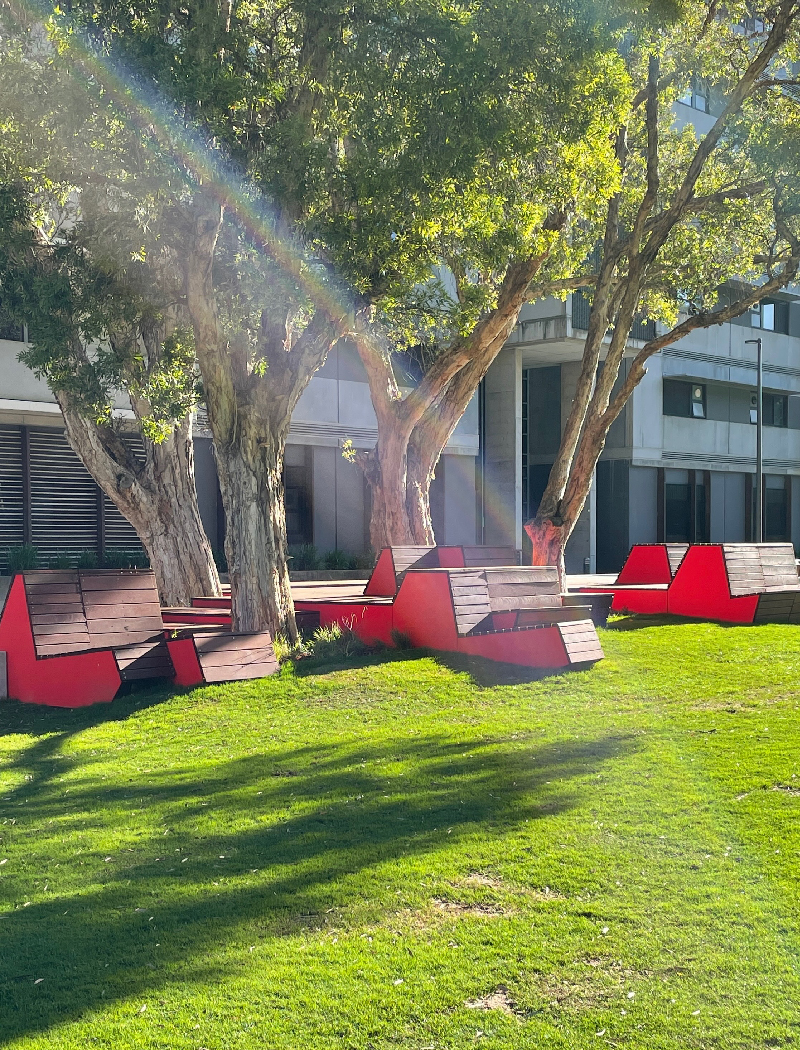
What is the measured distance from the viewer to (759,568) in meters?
17.5

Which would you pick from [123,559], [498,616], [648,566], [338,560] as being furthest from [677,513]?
[498,616]

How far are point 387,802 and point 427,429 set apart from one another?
1176 centimetres

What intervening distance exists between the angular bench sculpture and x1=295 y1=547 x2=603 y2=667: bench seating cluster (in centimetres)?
179

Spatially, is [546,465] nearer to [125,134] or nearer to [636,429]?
[636,429]

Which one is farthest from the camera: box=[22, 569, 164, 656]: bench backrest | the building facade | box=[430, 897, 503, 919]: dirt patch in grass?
the building facade

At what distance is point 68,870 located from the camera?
6039 millimetres

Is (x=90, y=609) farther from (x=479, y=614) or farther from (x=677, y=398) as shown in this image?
(x=677, y=398)

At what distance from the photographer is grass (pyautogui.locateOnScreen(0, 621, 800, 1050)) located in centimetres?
419

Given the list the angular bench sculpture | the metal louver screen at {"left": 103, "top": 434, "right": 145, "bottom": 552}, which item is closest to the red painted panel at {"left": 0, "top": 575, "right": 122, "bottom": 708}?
the angular bench sculpture

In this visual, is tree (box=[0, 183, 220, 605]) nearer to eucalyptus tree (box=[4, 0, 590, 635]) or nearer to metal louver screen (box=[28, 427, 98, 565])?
eucalyptus tree (box=[4, 0, 590, 635])

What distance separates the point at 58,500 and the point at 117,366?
29.7 ft

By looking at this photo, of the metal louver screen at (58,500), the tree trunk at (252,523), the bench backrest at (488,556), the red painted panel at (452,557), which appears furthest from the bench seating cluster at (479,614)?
the metal louver screen at (58,500)

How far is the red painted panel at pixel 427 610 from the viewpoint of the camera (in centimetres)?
1266

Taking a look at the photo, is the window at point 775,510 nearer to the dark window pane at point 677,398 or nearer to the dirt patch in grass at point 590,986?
the dark window pane at point 677,398
